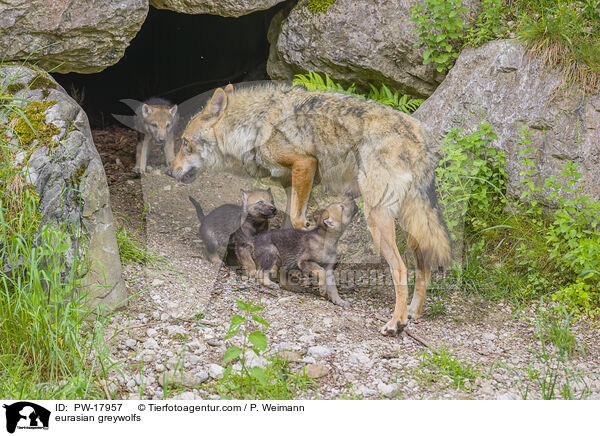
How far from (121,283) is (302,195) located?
6.37 feet

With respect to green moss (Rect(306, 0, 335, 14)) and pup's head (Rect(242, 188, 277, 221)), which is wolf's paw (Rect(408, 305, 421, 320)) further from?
green moss (Rect(306, 0, 335, 14))

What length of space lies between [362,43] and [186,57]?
3.86m

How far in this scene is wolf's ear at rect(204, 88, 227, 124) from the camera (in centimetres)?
627

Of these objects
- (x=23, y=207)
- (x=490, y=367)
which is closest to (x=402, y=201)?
(x=490, y=367)

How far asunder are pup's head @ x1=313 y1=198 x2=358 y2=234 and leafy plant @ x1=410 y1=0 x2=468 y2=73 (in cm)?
228

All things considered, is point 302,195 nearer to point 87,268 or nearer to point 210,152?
point 210,152

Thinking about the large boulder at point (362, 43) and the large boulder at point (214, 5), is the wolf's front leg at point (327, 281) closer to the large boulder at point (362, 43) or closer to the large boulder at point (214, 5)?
the large boulder at point (362, 43)

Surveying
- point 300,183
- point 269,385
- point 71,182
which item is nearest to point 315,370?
point 269,385

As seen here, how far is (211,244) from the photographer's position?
6.02 metres

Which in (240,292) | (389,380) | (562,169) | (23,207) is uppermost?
(562,169)

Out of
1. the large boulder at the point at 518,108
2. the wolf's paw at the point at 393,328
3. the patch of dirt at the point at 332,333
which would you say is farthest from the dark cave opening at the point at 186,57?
the wolf's paw at the point at 393,328

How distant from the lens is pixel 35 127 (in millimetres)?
4727

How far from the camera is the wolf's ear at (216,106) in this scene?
6266mm
